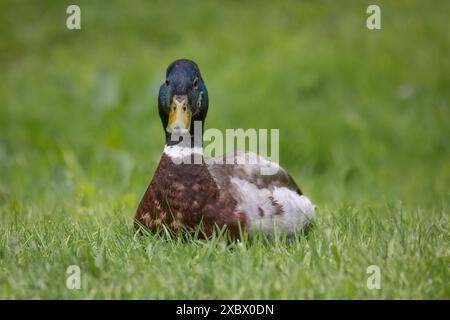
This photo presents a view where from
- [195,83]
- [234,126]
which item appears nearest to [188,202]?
[195,83]

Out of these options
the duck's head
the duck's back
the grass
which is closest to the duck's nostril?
the duck's head

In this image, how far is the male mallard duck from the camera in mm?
3721

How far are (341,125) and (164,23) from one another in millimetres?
3425

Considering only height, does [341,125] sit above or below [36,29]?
below

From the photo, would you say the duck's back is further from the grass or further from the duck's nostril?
the duck's nostril

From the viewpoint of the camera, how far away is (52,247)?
3684 mm

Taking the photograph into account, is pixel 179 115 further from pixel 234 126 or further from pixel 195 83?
pixel 234 126

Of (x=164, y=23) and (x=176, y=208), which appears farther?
(x=164, y=23)

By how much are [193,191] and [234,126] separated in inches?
176

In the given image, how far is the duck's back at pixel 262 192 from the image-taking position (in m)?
3.79

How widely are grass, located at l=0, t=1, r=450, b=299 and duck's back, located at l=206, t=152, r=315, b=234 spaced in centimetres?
14

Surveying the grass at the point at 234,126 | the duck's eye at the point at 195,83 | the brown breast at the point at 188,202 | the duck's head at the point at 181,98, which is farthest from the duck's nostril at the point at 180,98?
the grass at the point at 234,126
